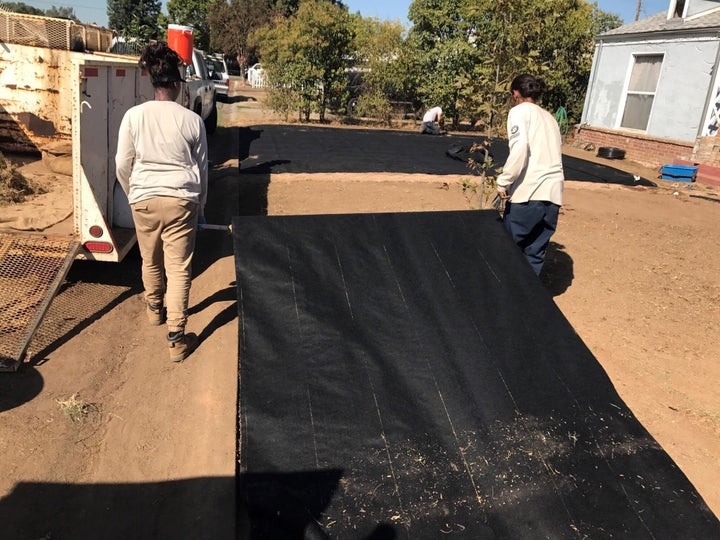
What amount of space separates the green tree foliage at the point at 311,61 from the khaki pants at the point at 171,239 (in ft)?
50.7

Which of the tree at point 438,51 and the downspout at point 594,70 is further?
the tree at point 438,51

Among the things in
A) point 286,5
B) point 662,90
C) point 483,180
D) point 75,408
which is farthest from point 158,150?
point 286,5

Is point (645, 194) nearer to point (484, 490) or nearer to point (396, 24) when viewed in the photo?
point (484, 490)

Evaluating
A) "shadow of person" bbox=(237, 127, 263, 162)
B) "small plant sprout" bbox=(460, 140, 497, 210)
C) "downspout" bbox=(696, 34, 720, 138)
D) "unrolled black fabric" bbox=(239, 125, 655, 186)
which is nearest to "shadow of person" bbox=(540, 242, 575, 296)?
"small plant sprout" bbox=(460, 140, 497, 210)

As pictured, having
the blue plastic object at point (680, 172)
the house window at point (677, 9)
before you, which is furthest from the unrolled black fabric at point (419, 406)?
the house window at point (677, 9)

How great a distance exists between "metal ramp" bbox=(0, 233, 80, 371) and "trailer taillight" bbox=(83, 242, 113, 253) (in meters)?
0.08

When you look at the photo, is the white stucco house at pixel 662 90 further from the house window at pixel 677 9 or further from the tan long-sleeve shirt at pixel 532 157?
the tan long-sleeve shirt at pixel 532 157

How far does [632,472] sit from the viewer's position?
2475 millimetres

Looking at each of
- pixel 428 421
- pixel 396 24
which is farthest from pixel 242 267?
pixel 396 24

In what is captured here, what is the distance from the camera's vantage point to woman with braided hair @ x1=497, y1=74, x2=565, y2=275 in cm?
405

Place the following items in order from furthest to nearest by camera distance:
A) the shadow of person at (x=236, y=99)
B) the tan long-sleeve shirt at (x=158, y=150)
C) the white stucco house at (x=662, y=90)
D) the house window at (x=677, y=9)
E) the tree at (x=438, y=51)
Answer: the shadow of person at (x=236, y=99) → the tree at (x=438, y=51) → the house window at (x=677, y=9) → the white stucco house at (x=662, y=90) → the tan long-sleeve shirt at (x=158, y=150)

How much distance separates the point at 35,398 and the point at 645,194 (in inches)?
419

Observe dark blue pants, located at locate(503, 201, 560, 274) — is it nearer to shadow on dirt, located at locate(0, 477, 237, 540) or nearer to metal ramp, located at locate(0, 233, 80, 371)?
shadow on dirt, located at locate(0, 477, 237, 540)

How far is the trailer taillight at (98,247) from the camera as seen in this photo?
4293mm
